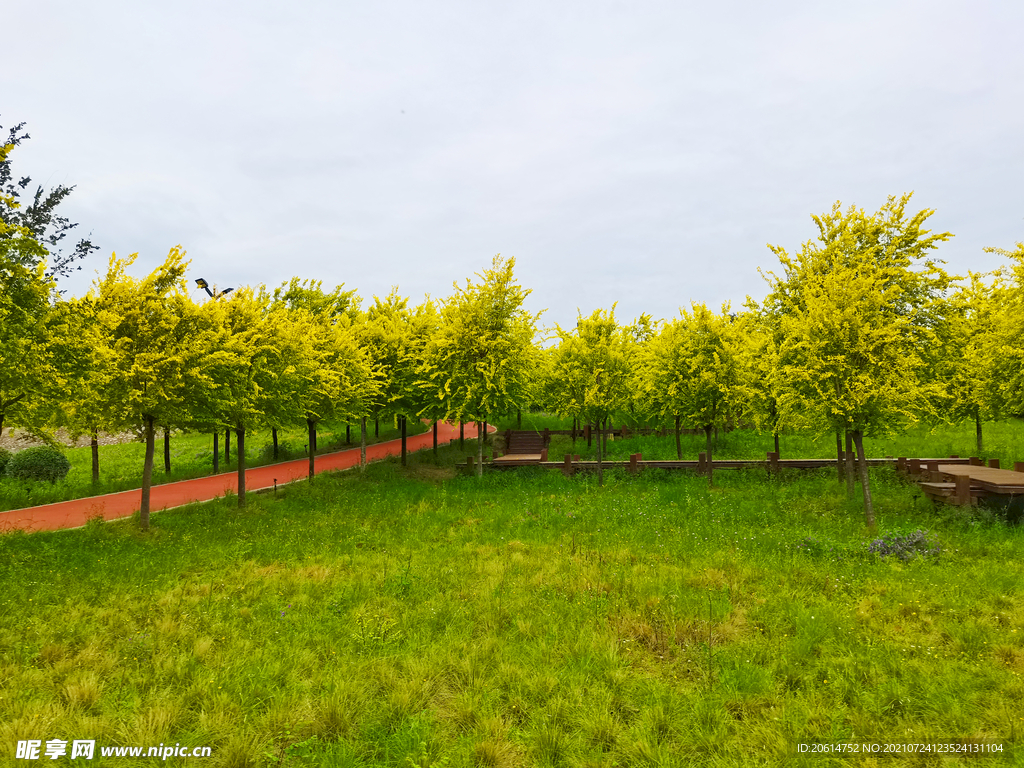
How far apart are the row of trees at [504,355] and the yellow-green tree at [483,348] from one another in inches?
3.6

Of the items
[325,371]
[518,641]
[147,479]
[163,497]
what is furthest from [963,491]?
[163,497]

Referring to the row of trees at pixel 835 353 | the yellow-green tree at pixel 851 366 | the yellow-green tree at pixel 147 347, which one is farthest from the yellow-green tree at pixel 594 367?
the yellow-green tree at pixel 147 347

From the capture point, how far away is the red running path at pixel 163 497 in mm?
15250

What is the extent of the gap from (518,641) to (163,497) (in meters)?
17.7

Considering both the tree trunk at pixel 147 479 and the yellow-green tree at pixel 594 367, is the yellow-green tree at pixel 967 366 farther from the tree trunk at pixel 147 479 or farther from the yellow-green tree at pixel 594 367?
the tree trunk at pixel 147 479

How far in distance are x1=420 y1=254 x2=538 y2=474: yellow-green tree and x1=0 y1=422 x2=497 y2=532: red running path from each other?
8.29m

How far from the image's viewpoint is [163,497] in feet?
62.2

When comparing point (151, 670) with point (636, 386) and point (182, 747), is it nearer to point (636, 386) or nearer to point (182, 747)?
point (182, 747)

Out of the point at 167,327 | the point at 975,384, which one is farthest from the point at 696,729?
the point at 975,384

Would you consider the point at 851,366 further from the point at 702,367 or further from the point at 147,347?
the point at 147,347

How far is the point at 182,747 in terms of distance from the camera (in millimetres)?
5070

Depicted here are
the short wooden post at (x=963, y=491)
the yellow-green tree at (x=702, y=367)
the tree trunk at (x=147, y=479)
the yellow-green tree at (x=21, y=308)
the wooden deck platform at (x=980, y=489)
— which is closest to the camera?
the yellow-green tree at (x=21, y=308)

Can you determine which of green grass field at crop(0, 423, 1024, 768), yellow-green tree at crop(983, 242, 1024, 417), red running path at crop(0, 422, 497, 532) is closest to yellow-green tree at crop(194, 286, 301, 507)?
red running path at crop(0, 422, 497, 532)

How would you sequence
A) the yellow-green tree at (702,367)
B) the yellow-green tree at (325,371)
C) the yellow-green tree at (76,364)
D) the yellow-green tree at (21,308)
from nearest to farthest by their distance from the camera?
the yellow-green tree at (21,308), the yellow-green tree at (76,364), the yellow-green tree at (325,371), the yellow-green tree at (702,367)
